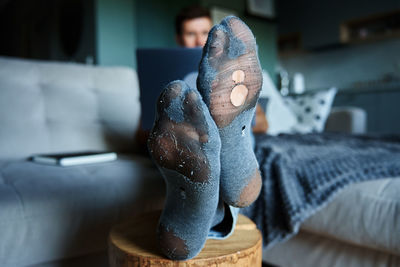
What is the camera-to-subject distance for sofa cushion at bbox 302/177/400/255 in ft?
2.17

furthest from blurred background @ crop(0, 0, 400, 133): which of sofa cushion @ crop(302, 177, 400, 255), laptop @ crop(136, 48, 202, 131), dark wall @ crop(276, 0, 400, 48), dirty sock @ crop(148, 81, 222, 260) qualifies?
dirty sock @ crop(148, 81, 222, 260)

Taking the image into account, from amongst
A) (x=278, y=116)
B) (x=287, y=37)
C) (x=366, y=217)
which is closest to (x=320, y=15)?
(x=287, y=37)

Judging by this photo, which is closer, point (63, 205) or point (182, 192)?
point (182, 192)

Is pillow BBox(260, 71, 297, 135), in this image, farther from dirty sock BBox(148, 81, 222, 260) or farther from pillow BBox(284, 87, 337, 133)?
dirty sock BBox(148, 81, 222, 260)

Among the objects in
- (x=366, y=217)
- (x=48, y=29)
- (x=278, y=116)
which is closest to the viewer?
(x=366, y=217)

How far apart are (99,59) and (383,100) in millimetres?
2426

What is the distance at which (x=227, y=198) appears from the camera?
486 millimetres

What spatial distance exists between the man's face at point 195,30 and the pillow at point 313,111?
737 millimetres

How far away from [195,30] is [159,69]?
584 millimetres

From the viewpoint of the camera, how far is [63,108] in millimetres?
1186

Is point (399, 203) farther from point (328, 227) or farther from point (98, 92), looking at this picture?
point (98, 92)

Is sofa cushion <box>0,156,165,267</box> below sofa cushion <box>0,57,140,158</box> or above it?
below

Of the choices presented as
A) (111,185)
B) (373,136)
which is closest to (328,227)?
(111,185)

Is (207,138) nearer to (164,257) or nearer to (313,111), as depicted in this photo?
(164,257)
